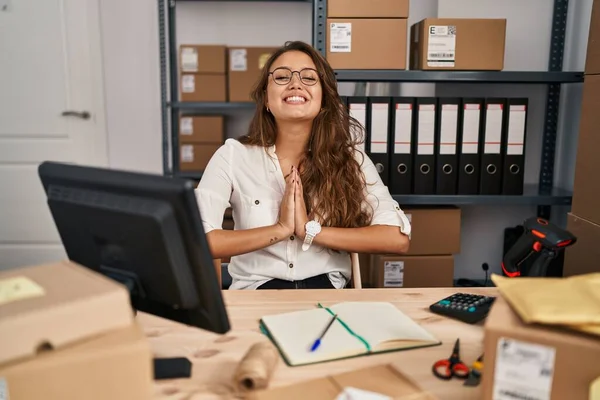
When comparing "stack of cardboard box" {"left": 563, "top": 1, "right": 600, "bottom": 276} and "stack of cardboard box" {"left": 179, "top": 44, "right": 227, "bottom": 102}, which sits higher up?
"stack of cardboard box" {"left": 179, "top": 44, "right": 227, "bottom": 102}

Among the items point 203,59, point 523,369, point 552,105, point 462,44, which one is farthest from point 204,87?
point 523,369

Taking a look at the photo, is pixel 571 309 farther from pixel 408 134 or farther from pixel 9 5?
pixel 9 5

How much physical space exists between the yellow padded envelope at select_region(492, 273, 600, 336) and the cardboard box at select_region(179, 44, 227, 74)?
214 centimetres

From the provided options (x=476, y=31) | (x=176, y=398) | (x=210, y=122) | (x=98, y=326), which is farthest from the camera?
(x=210, y=122)

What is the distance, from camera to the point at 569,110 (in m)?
2.31

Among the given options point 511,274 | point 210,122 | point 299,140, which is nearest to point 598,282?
point 511,274

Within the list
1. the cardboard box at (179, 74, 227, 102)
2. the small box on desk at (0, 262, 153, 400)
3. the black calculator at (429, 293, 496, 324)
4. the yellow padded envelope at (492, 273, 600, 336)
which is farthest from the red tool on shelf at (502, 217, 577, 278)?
the cardboard box at (179, 74, 227, 102)

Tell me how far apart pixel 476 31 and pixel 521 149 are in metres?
0.49

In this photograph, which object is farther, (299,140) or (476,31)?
(476,31)

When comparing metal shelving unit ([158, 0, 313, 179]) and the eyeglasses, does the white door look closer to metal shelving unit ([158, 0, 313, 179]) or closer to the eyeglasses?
metal shelving unit ([158, 0, 313, 179])

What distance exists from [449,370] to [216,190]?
0.96 metres

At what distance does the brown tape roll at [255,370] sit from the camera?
78cm

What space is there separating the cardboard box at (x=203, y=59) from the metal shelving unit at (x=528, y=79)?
0.80 m

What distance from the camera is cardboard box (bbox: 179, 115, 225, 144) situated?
2.72 metres
